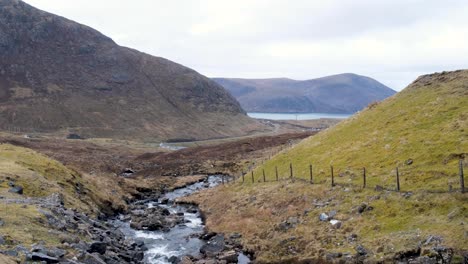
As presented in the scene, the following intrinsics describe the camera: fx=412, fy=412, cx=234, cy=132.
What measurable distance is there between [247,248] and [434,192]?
16648mm

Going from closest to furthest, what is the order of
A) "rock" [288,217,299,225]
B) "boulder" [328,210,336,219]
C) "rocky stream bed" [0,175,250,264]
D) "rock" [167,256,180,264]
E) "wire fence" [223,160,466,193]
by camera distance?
"rocky stream bed" [0,175,250,264]
"wire fence" [223,160,466,193]
"rock" [167,256,180,264]
"boulder" [328,210,336,219]
"rock" [288,217,299,225]

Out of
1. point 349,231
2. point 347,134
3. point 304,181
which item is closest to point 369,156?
point 304,181

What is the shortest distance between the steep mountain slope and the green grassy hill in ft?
0.46

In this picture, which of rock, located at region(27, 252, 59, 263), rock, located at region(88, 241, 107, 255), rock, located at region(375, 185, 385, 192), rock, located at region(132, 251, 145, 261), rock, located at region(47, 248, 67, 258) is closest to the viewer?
rock, located at region(27, 252, 59, 263)

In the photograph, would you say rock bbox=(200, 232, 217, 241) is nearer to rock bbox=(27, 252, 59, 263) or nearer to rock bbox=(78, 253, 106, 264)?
rock bbox=(78, 253, 106, 264)

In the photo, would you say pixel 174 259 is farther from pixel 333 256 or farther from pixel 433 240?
pixel 433 240

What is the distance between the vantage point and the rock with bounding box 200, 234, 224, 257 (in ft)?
124

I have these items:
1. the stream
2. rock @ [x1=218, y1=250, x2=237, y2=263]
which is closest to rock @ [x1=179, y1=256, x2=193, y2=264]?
the stream

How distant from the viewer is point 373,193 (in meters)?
37.2

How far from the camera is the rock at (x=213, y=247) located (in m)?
37.8

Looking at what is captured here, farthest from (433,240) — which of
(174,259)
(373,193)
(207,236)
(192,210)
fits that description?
(192,210)

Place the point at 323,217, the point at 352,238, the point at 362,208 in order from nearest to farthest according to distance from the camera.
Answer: the point at 352,238 → the point at 362,208 → the point at 323,217

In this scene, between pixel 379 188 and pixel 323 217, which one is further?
pixel 379 188

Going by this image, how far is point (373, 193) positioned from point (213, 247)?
15668 mm
